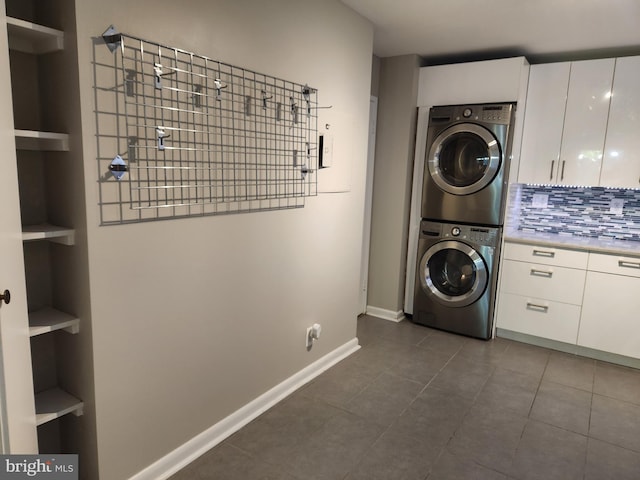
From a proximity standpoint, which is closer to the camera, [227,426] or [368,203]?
[227,426]

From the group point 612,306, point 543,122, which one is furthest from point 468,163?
point 612,306

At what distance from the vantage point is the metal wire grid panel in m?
1.64

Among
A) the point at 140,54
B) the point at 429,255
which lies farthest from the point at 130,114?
the point at 429,255

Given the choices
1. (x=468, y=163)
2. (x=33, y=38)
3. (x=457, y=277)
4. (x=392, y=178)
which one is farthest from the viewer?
(x=392, y=178)

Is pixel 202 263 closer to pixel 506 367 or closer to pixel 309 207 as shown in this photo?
pixel 309 207

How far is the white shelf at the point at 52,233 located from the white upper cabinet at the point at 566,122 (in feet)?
10.9

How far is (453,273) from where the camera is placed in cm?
371

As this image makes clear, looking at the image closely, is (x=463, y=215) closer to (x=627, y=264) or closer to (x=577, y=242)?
(x=577, y=242)

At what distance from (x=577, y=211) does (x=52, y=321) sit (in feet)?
12.7

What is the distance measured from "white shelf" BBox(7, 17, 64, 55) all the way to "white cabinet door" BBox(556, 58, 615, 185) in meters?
3.39

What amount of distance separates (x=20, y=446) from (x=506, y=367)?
290 centimetres

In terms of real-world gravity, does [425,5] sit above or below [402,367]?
above

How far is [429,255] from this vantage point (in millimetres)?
3738

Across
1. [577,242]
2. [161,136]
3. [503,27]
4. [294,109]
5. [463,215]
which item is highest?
[503,27]
